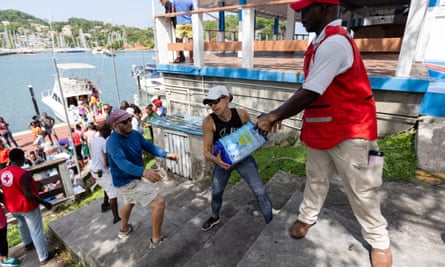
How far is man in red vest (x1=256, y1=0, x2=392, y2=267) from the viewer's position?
1.57 metres

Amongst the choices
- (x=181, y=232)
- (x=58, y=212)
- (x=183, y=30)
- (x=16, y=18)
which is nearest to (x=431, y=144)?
(x=181, y=232)

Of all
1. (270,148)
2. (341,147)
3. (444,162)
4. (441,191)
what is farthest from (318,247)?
(270,148)

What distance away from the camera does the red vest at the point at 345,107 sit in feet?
5.38

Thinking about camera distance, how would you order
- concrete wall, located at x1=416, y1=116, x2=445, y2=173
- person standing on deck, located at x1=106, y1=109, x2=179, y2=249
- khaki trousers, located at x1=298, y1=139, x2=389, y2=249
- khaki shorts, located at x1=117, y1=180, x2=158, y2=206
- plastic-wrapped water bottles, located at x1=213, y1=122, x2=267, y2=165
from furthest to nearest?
concrete wall, located at x1=416, y1=116, x2=445, y2=173 → khaki shorts, located at x1=117, y1=180, x2=158, y2=206 → person standing on deck, located at x1=106, y1=109, x2=179, y2=249 → plastic-wrapped water bottles, located at x1=213, y1=122, x2=267, y2=165 → khaki trousers, located at x1=298, y1=139, x2=389, y2=249

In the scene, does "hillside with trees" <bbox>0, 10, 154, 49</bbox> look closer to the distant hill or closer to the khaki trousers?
the distant hill

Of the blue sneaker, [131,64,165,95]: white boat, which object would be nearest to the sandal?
the blue sneaker

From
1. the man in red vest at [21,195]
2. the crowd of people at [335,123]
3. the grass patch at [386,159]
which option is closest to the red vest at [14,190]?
the man in red vest at [21,195]

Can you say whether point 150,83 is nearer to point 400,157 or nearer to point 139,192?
point 139,192

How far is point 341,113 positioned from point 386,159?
2444mm

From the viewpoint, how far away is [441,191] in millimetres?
2842

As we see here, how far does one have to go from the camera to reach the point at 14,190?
3.52 meters

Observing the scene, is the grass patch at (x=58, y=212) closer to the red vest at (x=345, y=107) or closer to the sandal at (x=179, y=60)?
the sandal at (x=179, y=60)

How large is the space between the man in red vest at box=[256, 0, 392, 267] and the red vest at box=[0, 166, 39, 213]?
3.60 m

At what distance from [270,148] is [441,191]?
2.99 m
